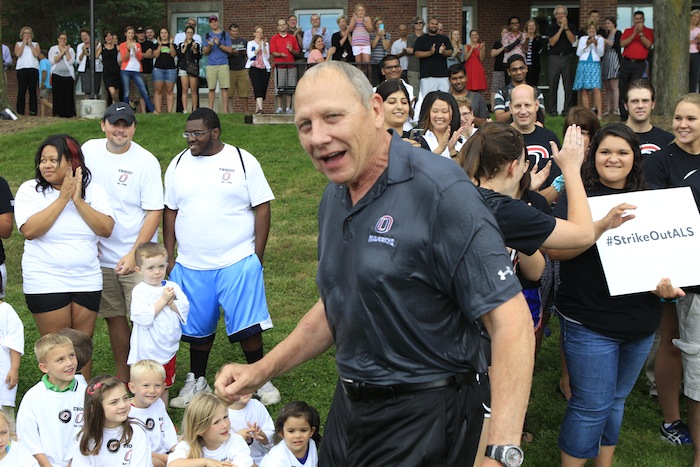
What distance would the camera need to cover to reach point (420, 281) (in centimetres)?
268

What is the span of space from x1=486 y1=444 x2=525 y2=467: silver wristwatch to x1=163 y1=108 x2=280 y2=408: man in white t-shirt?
13.9 feet

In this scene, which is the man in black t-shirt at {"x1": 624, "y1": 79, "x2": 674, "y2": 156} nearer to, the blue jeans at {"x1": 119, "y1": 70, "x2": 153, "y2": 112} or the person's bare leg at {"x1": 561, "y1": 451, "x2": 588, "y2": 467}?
the person's bare leg at {"x1": 561, "y1": 451, "x2": 588, "y2": 467}

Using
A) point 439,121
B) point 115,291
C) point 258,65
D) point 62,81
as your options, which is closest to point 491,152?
point 439,121

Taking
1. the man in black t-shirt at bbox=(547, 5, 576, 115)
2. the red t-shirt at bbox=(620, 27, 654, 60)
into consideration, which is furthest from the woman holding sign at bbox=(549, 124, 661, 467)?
the red t-shirt at bbox=(620, 27, 654, 60)

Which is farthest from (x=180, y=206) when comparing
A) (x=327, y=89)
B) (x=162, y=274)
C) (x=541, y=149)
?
(x=327, y=89)

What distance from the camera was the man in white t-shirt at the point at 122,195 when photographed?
6.74m

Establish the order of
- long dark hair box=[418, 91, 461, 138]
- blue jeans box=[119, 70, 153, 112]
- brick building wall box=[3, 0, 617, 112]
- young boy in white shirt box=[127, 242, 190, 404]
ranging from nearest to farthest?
young boy in white shirt box=[127, 242, 190, 404], long dark hair box=[418, 91, 461, 138], blue jeans box=[119, 70, 153, 112], brick building wall box=[3, 0, 617, 112]

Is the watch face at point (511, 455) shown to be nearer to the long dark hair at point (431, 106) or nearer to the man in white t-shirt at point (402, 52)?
the long dark hair at point (431, 106)

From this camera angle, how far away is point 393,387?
2807 millimetres

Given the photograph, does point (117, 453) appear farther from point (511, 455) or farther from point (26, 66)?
point (26, 66)

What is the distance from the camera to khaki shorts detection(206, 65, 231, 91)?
59.1ft

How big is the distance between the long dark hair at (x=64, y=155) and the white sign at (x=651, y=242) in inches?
141

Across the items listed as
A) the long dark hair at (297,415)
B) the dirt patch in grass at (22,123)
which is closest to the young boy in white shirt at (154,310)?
the long dark hair at (297,415)

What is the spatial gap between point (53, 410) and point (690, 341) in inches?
157
